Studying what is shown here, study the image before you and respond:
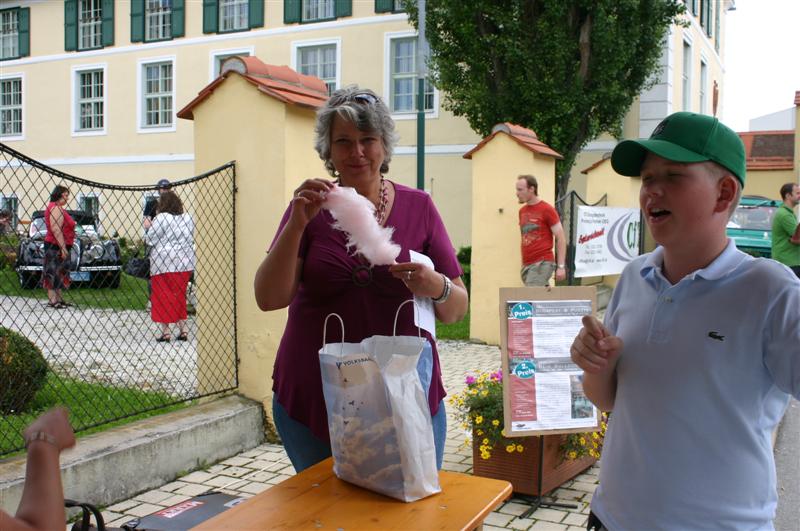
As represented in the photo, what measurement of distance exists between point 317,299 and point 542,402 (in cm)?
249

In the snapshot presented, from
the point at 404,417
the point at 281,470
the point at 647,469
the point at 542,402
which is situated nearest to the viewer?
the point at 647,469

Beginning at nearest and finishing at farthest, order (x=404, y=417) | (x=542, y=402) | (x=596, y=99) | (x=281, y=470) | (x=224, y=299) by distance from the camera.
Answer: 1. (x=404, y=417)
2. (x=542, y=402)
3. (x=281, y=470)
4. (x=224, y=299)
5. (x=596, y=99)

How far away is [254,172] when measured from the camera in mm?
5535

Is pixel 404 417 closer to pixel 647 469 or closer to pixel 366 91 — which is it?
pixel 647 469

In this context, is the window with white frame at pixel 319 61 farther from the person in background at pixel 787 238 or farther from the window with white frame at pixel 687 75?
the person in background at pixel 787 238

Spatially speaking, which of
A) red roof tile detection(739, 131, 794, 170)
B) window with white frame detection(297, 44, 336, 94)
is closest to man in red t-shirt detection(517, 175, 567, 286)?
window with white frame detection(297, 44, 336, 94)

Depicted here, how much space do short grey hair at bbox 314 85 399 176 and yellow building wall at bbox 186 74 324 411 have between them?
2947mm

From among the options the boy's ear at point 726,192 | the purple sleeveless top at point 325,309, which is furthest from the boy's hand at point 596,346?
the purple sleeveless top at point 325,309

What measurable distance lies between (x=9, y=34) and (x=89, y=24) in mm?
4318

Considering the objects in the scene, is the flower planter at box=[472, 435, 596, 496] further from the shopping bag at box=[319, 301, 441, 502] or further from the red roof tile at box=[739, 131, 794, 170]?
the red roof tile at box=[739, 131, 794, 170]

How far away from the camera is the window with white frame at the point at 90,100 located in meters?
25.7

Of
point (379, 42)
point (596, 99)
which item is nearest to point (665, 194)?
point (596, 99)

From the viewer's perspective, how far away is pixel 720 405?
66.3 inches

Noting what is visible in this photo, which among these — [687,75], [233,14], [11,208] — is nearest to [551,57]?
[687,75]
